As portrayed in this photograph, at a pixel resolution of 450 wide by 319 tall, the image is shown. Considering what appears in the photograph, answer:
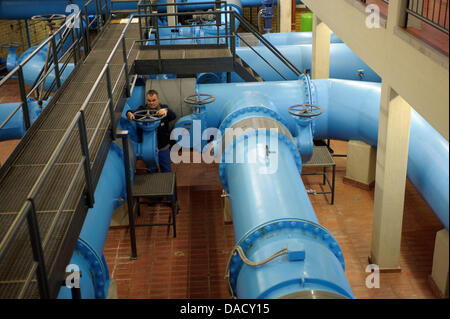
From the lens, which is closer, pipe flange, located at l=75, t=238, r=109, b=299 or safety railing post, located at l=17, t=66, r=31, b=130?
pipe flange, located at l=75, t=238, r=109, b=299

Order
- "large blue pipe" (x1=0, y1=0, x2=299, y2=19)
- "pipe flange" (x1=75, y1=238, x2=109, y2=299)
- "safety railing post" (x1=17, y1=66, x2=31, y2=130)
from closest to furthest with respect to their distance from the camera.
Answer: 1. "pipe flange" (x1=75, y1=238, x2=109, y2=299)
2. "safety railing post" (x1=17, y1=66, x2=31, y2=130)
3. "large blue pipe" (x1=0, y1=0, x2=299, y2=19)

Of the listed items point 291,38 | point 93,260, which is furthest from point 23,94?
point 291,38

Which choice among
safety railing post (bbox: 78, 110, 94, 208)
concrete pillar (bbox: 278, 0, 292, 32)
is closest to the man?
safety railing post (bbox: 78, 110, 94, 208)

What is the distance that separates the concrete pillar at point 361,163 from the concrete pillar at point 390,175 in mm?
2354

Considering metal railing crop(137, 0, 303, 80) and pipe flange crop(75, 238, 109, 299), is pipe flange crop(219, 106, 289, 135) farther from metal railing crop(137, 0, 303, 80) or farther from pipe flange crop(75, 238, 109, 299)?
pipe flange crop(75, 238, 109, 299)

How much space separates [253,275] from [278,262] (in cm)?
23

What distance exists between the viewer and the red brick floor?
661 cm

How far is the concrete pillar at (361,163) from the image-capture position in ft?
29.0

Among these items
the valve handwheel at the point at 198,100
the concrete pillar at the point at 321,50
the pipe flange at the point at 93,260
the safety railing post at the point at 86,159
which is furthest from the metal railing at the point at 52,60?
the concrete pillar at the point at 321,50

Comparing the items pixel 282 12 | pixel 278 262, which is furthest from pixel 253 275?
pixel 282 12

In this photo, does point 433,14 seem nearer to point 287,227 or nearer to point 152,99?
point 287,227

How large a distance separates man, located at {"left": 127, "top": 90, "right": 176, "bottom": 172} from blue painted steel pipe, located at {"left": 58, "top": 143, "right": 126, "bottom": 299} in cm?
150

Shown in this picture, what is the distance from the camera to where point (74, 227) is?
4.12m

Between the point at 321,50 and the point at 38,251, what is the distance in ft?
26.3
